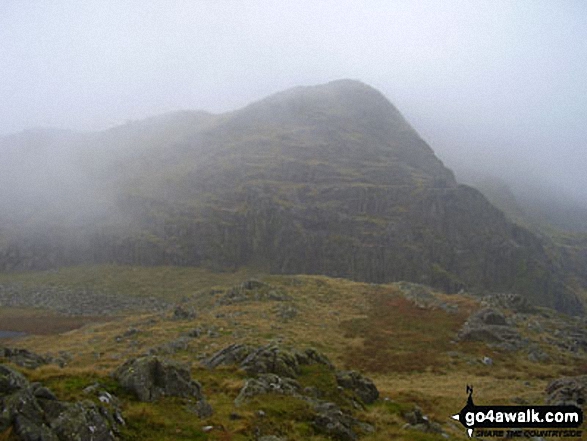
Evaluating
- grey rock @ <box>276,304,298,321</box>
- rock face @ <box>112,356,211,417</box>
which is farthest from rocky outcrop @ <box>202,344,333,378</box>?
grey rock @ <box>276,304,298,321</box>

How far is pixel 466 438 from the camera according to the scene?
65.9 ft

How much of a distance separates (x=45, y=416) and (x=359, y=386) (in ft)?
56.5

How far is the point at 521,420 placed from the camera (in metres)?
23.5

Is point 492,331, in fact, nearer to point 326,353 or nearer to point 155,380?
point 326,353

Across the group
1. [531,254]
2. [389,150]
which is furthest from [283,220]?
[531,254]

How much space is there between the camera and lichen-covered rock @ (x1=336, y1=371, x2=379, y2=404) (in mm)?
24406

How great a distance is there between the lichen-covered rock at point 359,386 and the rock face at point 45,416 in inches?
563

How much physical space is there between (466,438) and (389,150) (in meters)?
183

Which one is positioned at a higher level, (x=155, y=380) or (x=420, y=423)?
(x=155, y=380)

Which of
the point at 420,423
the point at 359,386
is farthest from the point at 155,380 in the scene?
the point at 420,423

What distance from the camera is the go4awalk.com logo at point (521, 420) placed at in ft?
72.7

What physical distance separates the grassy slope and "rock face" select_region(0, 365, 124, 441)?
115cm

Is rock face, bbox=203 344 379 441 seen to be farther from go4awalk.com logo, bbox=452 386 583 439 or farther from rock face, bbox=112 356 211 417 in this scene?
go4awalk.com logo, bbox=452 386 583 439

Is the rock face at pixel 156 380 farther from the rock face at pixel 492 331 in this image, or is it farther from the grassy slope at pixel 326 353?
the rock face at pixel 492 331
